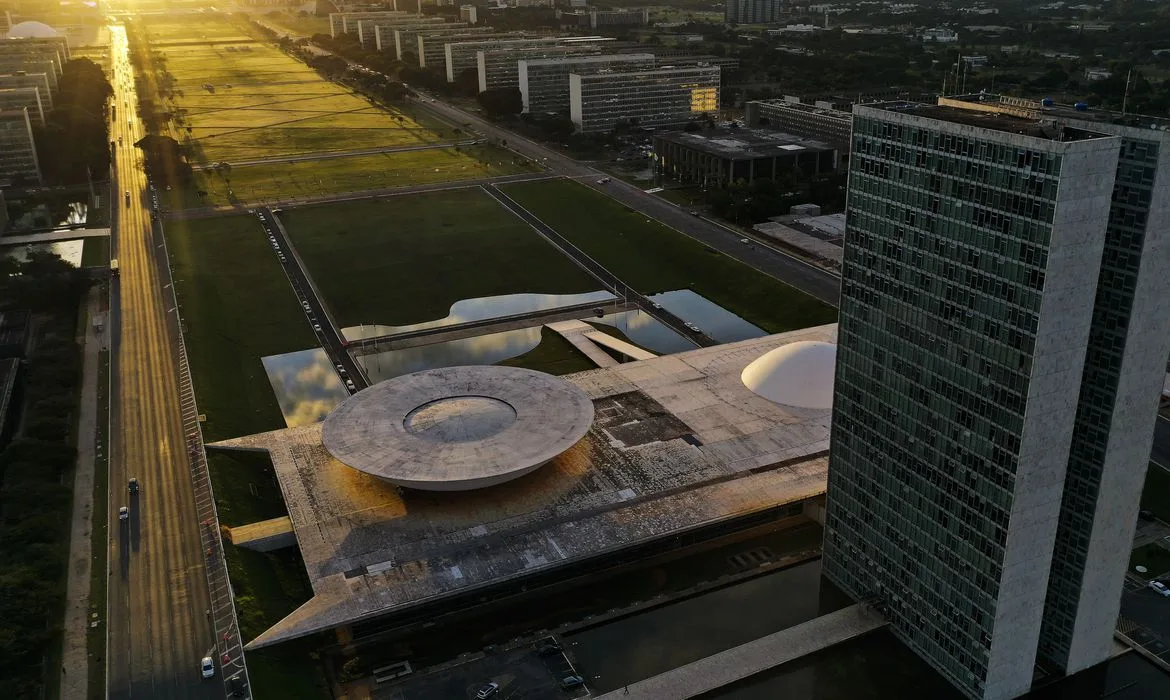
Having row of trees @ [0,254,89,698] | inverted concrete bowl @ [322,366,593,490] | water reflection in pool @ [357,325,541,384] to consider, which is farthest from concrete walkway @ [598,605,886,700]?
water reflection in pool @ [357,325,541,384]

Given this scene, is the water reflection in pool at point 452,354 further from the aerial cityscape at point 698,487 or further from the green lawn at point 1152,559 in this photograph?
the green lawn at point 1152,559

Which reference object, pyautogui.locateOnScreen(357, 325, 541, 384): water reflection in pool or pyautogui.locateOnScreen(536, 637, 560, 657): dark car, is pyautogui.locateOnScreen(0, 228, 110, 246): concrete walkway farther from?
pyautogui.locateOnScreen(536, 637, 560, 657): dark car

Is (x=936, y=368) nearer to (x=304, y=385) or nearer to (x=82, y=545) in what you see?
(x=82, y=545)

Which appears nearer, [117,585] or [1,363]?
[117,585]

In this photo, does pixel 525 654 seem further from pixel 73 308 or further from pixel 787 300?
pixel 73 308

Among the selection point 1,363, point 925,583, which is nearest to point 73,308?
point 1,363
